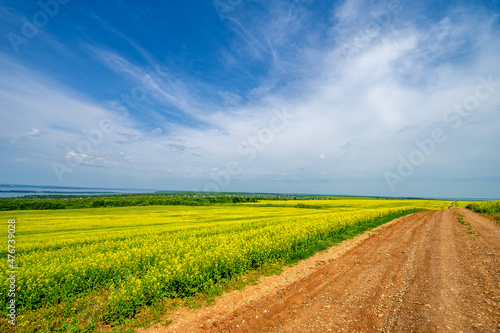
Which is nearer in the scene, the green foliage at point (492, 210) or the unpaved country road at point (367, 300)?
the unpaved country road at point (367, 300)

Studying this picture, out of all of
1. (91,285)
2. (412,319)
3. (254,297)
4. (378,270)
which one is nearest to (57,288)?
(91,285)

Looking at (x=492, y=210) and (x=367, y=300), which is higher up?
(x=367, y=300)

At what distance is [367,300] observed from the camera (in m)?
6.07

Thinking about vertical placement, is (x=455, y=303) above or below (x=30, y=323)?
above

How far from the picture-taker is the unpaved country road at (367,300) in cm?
502

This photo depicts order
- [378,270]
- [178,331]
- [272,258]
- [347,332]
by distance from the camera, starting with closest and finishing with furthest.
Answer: [347,332] → [178,331] → [378,270] → [272,258]

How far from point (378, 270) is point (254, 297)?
18.0 feet

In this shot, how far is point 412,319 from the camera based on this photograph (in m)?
5.05

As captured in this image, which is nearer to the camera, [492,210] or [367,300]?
[367,300]

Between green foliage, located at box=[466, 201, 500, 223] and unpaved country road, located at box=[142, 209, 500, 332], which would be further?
green foliage, located at box=[466, 201, 500, 223]

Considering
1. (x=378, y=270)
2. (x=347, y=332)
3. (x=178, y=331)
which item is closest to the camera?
(x=347, y=332)

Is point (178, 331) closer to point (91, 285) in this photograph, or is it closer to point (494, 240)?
point (91, 285)

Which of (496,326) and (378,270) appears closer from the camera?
(496,326)

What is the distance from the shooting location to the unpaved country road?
5016 mm
